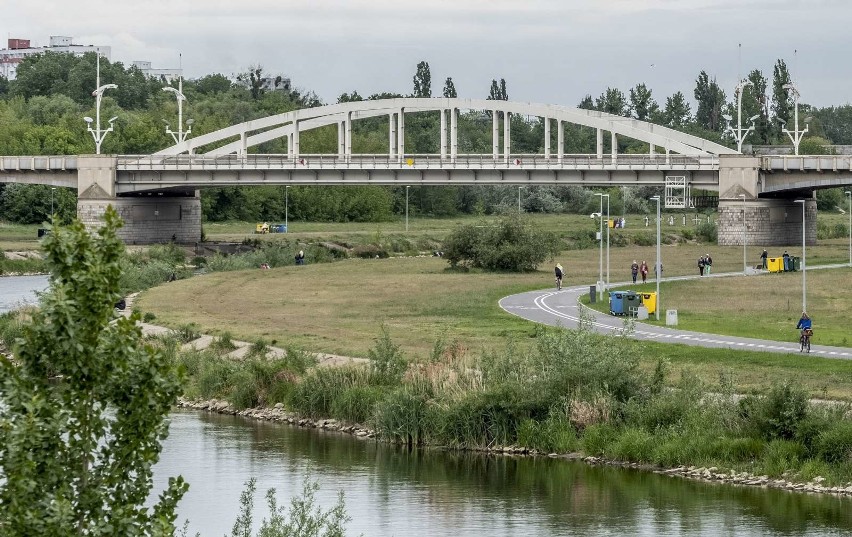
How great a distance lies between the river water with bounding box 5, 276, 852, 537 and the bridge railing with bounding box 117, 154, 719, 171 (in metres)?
78.1

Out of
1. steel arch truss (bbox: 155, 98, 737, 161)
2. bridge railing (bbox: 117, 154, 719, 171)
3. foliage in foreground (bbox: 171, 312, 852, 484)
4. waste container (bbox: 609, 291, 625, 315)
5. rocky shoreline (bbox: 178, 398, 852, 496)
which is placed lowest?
rocky shoreline (bbox: 178, 398, 852, 496)

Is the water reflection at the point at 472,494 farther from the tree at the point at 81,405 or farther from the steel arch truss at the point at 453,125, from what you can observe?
the steel arch truss at the point at 453,125

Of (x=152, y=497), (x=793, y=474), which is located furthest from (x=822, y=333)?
(x=152, y=497)

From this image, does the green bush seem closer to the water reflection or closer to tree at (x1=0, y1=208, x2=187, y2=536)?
the water reflection

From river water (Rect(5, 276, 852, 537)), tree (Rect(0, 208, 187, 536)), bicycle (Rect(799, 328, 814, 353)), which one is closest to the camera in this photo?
tree (Rect(0, 208, 187, 536))

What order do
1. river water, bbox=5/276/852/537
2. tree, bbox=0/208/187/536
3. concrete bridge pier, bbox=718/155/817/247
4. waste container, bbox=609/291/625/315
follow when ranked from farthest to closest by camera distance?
concrete bridge pier, bbox=718/155/817/247
waste container, bbox=609/291/625/315
river water, bbox=5/276/852/537
tree, bbox=0/208/187/536

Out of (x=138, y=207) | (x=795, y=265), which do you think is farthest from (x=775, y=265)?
(x=138, y=207)

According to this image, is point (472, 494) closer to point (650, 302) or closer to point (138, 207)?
point (650, 302)

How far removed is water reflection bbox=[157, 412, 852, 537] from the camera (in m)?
35.2

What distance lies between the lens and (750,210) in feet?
398

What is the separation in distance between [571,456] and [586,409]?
1.53 m

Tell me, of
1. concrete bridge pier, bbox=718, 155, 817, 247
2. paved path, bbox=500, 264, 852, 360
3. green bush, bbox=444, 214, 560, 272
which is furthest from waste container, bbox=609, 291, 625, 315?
concrete bridge pier, bbox=718, 155, 817, 247

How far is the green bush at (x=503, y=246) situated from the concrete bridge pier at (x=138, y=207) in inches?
1286

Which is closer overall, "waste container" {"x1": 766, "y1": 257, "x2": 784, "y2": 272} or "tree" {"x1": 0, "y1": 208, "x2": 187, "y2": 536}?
"tree" {"x1": 0, "y1": 208, "x2": 187, "y2": 536}
